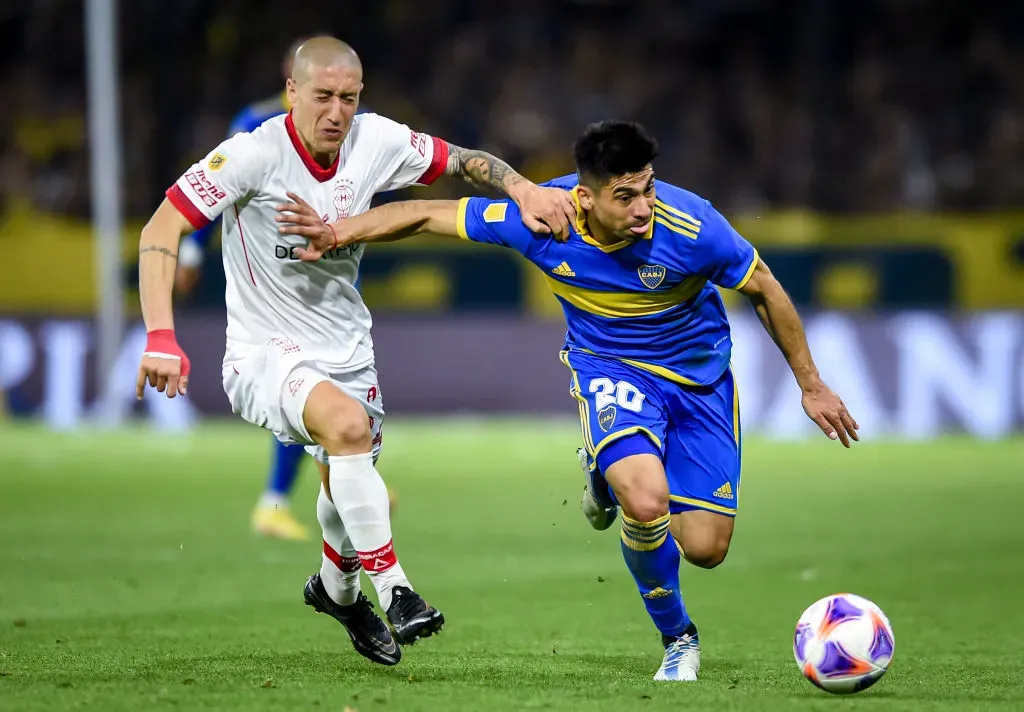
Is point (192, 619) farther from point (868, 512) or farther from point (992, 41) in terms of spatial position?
point (992, 41)

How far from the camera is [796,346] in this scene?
5.91m

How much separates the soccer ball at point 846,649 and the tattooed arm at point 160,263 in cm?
239

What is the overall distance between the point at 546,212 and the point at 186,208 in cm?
129

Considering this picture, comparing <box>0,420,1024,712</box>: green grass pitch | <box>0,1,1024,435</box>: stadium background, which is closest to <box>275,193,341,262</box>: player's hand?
<box>0,420,1024,712</box>: green grass pitch

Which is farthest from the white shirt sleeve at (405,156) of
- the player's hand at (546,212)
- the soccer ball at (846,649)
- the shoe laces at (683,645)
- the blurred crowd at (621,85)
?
the blurred crowd at (621,85)

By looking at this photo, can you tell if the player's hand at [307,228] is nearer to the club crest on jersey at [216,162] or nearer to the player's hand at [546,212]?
the club crest on jersey at [216,162]

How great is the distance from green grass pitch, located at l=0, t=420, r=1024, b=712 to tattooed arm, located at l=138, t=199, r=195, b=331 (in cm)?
122

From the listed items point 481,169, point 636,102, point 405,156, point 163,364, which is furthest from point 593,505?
point 636,102

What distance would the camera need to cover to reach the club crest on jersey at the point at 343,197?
596 cm

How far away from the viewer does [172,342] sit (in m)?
5.52

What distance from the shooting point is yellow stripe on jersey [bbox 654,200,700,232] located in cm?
588

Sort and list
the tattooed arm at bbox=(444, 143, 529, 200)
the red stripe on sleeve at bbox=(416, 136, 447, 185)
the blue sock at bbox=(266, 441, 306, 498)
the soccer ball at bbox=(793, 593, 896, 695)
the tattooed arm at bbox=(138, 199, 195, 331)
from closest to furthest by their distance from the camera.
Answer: the soccer ball at bbox=(793, 593, 896, 695) < the tattooed arm at bbox=(138, 199, 195, 331) < the tattooed arm at bbox=(444, 143, 529, 200) < the red stripe on sleeve at bbox=(416, 136, 447, 185) < the blue sock at bbox=(266, 441, 306, 498)

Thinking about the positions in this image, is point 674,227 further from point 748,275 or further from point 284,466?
point 284,466

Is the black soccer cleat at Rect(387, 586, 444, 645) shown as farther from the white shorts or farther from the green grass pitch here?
the white shorts
